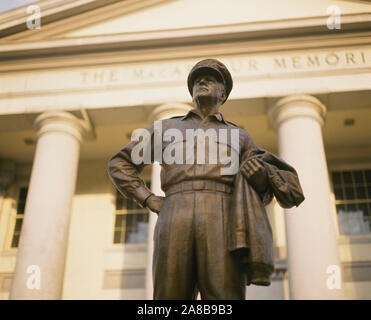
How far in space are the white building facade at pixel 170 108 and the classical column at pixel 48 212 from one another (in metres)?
0.03

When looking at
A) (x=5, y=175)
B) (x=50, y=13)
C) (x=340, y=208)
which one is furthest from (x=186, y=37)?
(x=5, y=175)

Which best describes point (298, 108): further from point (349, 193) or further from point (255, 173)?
point (255, 173)

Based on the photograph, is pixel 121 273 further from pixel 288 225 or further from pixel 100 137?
pixel 288 225

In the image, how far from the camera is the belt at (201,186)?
3.47 meters

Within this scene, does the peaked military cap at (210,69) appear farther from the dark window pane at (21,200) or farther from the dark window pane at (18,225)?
the dark window pane at (21,200)

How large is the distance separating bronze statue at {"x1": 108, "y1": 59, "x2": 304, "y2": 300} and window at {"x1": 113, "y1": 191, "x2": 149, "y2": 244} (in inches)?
581

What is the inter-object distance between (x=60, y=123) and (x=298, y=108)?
6.63 m

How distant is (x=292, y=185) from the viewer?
11.3 ft

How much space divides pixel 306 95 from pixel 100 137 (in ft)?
24.5

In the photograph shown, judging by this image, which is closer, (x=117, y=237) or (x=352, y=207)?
(x=352, y=207)

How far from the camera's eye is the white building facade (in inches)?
505

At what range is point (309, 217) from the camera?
39.7ft

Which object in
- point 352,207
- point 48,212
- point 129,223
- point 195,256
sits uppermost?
point 352,207
